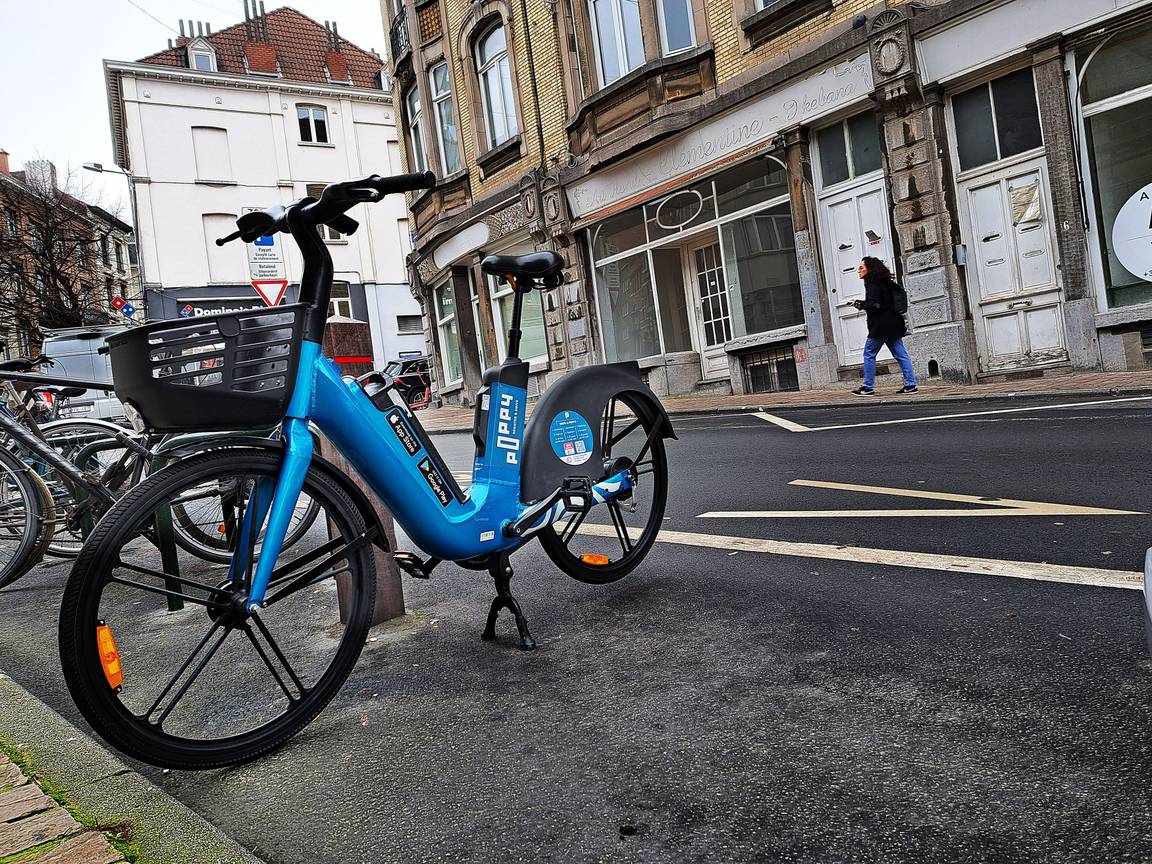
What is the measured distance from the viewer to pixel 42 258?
1517 inches

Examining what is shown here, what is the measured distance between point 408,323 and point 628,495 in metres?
38.4

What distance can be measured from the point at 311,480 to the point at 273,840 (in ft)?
3.04

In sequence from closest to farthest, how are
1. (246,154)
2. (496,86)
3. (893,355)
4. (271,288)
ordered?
(893,355)
(271,288)
(496,86)
(246,154)

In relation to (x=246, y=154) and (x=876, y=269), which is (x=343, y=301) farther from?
(x=876, y=269)

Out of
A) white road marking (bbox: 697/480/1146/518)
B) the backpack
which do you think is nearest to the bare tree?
the backpack

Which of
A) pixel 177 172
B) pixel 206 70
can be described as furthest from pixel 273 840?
pixel 206 70

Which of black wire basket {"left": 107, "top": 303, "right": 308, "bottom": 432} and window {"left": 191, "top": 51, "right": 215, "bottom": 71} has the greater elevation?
window {"left": 191, "top": 51, "right": 215, "bottom": 71}

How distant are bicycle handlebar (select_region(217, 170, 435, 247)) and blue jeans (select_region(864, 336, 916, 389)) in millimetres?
10204

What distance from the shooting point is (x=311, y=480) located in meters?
2.60

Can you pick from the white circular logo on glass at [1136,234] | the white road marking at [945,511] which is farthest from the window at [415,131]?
the white road marking at [945,511]

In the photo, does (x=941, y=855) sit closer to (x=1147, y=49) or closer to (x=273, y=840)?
(x=273, y=840)

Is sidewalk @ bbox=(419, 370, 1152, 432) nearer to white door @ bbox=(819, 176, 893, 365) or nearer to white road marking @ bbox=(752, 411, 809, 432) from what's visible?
white road marking @ bbox=(752, 411, 809, 432)

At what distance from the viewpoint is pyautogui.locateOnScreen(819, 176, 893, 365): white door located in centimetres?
1335

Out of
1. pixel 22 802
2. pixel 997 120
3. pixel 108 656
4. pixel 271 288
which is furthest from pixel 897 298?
pixel 22 802
